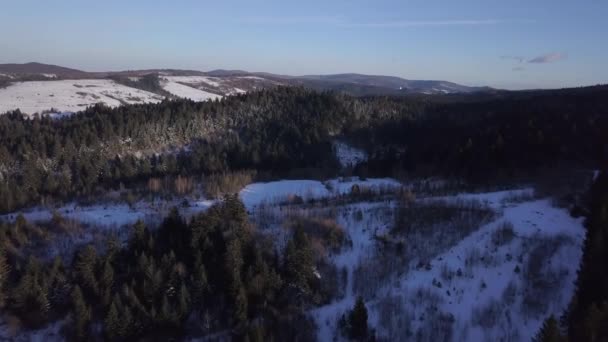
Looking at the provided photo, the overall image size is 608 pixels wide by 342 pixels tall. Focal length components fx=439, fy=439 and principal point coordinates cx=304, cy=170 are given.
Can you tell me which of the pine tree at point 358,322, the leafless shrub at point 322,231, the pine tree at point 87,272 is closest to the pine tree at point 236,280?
the pine tree at point 358,322

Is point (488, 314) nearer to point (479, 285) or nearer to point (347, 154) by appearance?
point (479, 285)

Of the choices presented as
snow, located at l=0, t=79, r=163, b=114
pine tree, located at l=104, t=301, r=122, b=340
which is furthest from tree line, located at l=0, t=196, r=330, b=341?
snow, located at l=0, t=79, r=163, b=114

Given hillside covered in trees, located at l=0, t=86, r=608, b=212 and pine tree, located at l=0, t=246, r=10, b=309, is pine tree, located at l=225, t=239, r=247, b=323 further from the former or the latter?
hillside covered in trees, located at l=0, t=86, r=608, b=212

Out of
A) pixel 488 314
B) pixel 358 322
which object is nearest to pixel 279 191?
pixel 358 322

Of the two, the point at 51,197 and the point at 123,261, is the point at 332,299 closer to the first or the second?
the point at 123,261

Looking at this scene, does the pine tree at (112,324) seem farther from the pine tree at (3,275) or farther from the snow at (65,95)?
the snow at (65,95)
